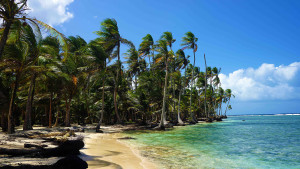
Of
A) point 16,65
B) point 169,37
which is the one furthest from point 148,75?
point 16,65

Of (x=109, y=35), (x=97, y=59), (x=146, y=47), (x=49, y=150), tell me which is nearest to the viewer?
(x=49, y=150)

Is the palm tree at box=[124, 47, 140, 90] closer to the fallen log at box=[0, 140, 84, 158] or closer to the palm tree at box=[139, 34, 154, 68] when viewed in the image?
the palm tree at box=[139, 34, 154, 68]

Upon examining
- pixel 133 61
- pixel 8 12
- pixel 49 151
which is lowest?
pixel 49 151

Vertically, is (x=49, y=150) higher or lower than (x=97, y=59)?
lower

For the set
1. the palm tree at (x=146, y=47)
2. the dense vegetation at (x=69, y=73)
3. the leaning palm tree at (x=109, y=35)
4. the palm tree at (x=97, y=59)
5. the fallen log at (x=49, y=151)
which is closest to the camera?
the fallen log at (x=49, y=151)

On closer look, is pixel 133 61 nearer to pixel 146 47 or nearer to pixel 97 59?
pixel 146 47

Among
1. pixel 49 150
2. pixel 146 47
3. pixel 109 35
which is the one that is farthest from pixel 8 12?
pixel 146 47

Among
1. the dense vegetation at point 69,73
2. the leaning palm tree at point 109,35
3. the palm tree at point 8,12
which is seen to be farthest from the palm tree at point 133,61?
the palm tree at point 8,12

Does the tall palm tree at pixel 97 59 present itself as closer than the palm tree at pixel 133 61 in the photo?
Yes

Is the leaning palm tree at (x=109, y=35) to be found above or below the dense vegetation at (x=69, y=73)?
above

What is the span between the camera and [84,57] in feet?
65.6

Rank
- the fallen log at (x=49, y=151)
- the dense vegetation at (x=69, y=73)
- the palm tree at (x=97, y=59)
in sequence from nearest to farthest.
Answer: the fallen log at (x=49, y=151), the dense vegetation at (x=69, y=73), the palm tree at (x=97, y=59)

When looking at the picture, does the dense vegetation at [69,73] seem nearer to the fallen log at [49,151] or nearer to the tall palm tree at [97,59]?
the tall palm tree at [97,59]

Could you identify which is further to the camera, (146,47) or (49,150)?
(146,47)
